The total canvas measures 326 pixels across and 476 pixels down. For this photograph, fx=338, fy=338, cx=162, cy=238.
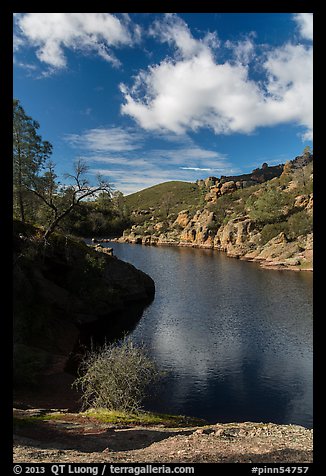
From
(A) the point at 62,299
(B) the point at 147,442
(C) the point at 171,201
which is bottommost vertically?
(B) the point at 147,442

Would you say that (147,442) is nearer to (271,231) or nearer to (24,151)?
(24,151)

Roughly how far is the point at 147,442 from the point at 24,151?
25.1 metres

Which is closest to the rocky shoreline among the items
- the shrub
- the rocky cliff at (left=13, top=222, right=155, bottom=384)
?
the rocky cliff at (left=13, top=222, right=155, bottom=384)

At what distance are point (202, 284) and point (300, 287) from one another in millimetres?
12599

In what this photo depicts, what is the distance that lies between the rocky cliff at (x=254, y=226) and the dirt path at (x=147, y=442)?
5014cm

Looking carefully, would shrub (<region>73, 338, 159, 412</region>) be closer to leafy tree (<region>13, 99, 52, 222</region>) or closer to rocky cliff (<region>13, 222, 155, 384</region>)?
rocky cliff (<region>13, 222, 155, 384</region>)

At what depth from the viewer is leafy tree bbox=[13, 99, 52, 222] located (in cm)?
2730

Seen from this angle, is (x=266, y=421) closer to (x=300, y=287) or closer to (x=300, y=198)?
(x=300, y=287)

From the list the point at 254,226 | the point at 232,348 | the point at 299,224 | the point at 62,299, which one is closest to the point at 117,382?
the point at 232,348

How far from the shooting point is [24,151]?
94.2 feet

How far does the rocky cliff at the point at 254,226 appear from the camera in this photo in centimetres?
6781

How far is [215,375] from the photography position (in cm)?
2031

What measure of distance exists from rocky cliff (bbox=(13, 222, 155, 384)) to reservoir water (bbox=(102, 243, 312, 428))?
10.7ft
